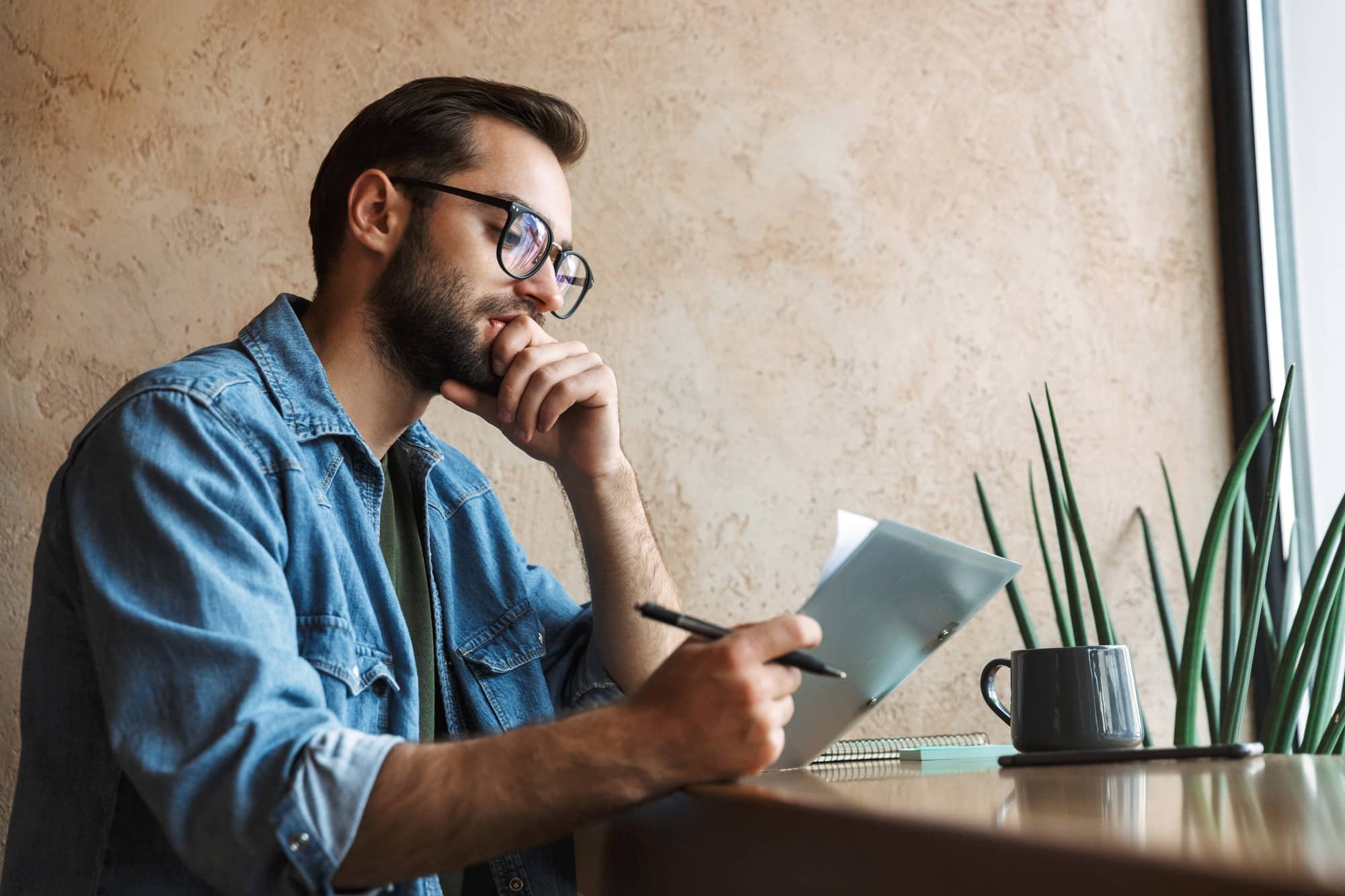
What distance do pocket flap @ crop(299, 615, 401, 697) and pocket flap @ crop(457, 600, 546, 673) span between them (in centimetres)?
28

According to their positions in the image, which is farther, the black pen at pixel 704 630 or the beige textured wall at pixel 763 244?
the beige textured wall at pixel 763 244

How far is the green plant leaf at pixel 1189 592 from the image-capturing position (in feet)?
5.70

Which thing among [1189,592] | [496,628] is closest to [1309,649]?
[1189,592]

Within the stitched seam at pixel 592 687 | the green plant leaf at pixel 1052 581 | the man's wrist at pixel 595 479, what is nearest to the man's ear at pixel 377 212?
the man's wrist at pixel 595 479

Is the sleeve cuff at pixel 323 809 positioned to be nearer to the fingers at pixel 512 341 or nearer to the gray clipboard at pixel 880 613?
the gray clipboard at pixel 880 613

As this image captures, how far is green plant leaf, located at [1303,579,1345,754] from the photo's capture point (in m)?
1.60

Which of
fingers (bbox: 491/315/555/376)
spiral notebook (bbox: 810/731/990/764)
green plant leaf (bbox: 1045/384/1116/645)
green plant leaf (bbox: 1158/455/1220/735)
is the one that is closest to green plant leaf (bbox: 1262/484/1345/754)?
green plant leaf (bbox: 1158/455/1220/735)

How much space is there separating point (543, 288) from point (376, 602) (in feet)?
1.59

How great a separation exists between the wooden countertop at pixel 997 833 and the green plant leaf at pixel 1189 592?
905 millimetres

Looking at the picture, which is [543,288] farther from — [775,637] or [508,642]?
[775,637]

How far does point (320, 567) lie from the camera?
3.30 ft

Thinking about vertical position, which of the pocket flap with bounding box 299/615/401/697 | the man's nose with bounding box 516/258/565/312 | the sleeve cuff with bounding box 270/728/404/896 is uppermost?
the man's nose with bounding box 516/258/565/312

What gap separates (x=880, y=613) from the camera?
866mm

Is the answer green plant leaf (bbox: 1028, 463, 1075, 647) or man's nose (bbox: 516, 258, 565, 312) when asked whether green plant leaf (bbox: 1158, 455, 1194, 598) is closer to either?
green plant leaf (bbox: 1028, 463, 1075, 647)
